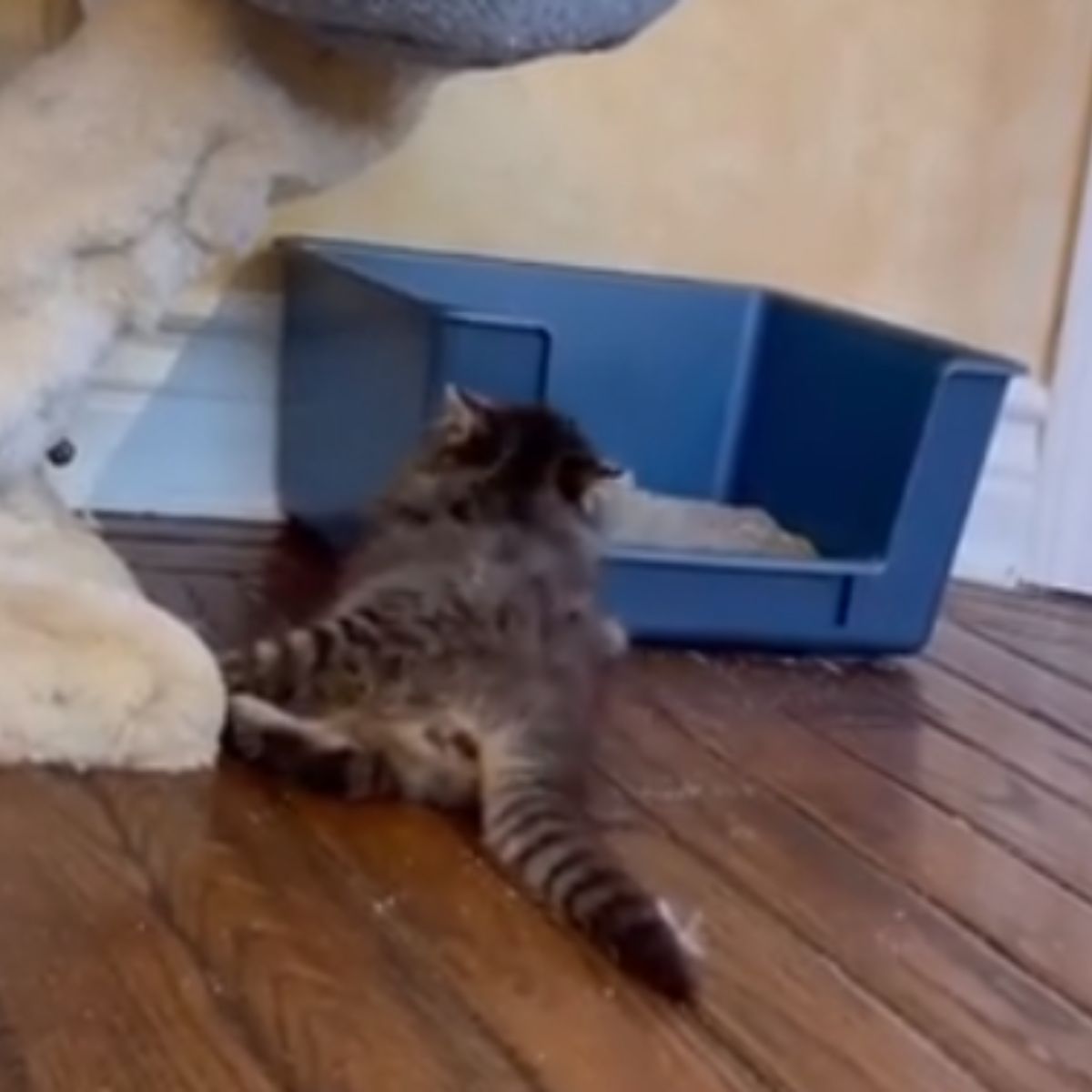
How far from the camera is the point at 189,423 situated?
2027mm

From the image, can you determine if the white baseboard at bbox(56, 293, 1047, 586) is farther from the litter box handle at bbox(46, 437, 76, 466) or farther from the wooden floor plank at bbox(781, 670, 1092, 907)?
the wooden floor plank at bbox(781, 670, 1092, 907)

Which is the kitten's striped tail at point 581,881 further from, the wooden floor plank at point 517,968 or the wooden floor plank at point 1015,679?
the wooden floor plank at point 1015,679

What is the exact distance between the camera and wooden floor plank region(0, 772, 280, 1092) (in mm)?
981

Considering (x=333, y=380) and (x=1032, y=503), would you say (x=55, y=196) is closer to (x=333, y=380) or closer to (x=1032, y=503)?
(x=333, y=380)

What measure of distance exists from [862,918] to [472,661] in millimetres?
303

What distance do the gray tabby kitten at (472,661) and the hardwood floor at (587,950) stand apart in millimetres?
32

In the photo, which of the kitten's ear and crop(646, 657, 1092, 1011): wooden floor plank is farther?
the kitten's ear

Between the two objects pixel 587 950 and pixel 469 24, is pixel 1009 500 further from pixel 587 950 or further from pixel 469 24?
pixel 587 950

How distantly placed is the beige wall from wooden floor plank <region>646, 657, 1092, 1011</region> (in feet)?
1.81

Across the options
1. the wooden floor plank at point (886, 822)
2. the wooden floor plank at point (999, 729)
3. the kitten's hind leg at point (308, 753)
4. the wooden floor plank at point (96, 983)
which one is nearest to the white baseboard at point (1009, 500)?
the wooden floor plank at point (999, 729)

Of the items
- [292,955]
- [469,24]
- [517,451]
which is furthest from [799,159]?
[292,955]

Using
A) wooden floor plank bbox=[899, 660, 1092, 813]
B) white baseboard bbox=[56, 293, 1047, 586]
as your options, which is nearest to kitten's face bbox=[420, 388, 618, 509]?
wooden floor plank bbox=[899, 660, 1092, 813]

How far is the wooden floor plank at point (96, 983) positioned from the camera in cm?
98

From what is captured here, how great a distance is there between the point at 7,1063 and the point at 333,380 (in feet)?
3.34
